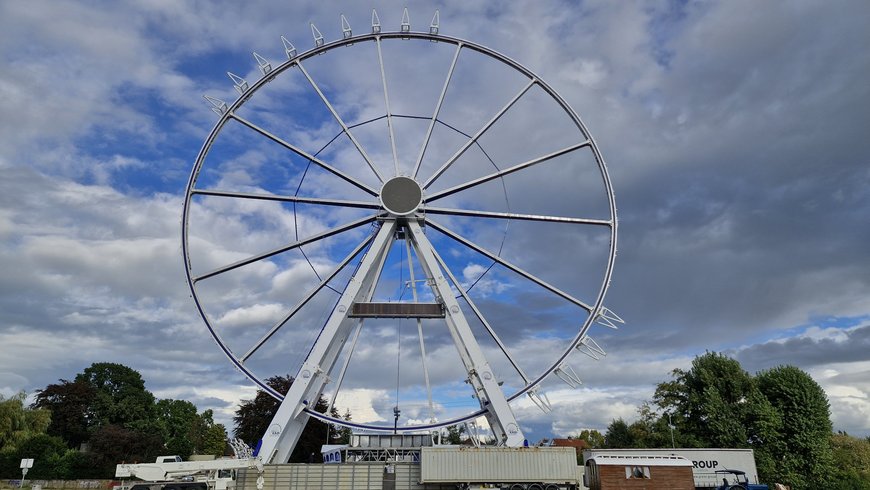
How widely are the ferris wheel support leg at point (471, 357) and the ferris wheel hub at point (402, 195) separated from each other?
89 cm

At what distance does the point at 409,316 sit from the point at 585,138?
13.4 m

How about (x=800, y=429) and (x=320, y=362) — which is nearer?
(x=320, y=362)

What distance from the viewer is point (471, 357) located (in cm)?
2845

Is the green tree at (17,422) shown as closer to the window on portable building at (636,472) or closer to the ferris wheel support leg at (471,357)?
the ferris wheel support leg at (471,357)

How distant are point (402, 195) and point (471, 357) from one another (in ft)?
29.4

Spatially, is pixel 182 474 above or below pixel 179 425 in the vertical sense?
below

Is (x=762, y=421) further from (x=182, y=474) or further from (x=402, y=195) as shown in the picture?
(x=182, y=474)

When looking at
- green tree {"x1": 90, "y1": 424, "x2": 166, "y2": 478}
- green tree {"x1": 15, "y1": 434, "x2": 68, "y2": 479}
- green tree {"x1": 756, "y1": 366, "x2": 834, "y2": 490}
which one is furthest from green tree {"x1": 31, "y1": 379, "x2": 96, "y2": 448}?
green tree {"x1": 756, "y1": 366, "x2": 834, "y2": 490}

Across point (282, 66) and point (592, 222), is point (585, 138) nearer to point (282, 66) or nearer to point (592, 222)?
point (592, 222)

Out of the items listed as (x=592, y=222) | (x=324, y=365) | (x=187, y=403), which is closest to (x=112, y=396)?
(x=187, y=403)

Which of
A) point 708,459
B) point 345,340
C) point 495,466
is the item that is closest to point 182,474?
point 345,340

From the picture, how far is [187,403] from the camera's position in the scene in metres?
87.6

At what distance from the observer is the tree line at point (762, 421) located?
4247 cm

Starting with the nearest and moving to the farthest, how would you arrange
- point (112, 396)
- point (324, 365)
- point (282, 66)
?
point (324, 365) → point (282, 66) → point (112, 396)
